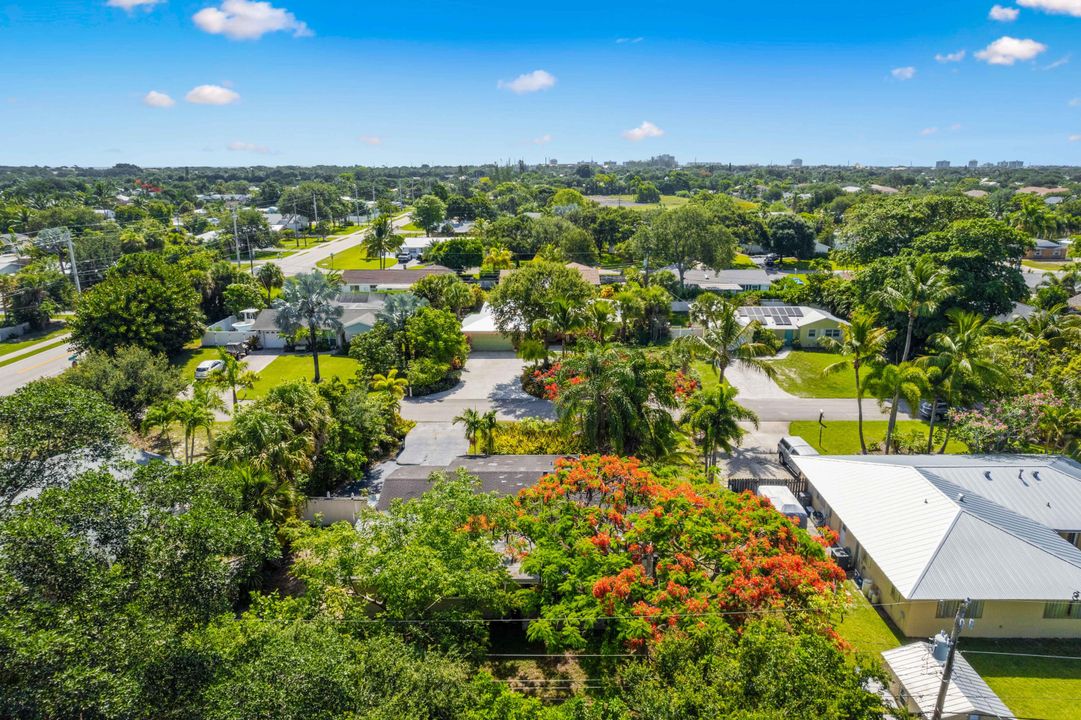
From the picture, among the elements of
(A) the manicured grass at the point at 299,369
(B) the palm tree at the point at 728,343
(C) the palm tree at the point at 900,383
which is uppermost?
(B) the palm tree at the point at 728,343

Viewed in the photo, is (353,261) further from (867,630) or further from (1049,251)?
(1049,251)

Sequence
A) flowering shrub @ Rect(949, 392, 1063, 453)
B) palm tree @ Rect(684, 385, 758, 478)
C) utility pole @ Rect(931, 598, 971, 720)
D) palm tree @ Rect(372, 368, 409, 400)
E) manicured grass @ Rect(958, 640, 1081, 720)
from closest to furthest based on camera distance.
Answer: utility pole @ Rect(931, 598, 971, 720)
manicured grass @ Rect(958, 640, 1081, 720)
palm tree @ Rect(684, 385, 758, 478)
flowering shrub @ Rect(949, 392, 1063, 453)
palm tree @ Rect(372, 368, 409, 400)

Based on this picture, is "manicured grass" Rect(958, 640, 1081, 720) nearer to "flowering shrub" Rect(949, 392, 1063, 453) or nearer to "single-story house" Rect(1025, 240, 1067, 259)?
"flowering shrub" Rect(949, 392, 1063, 453)

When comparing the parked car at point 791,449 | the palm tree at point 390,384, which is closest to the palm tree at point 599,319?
the palm tree at point 390,384

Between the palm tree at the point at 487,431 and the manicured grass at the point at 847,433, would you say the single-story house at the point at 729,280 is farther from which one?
the palm tree at the point at 487,431

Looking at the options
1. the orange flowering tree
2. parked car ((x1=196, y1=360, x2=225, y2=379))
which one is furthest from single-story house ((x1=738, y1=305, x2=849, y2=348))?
parked car ((x1=196, y1=360, x2=225, y2=379))

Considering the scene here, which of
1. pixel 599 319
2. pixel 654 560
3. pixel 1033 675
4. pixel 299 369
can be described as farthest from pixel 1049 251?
pixel 299 369
